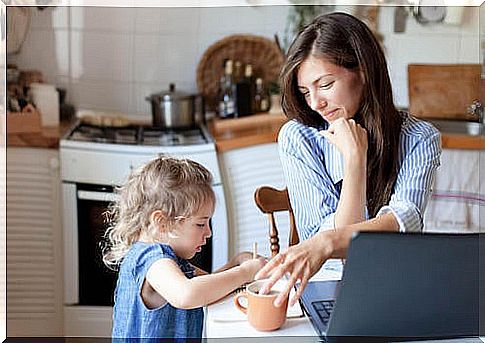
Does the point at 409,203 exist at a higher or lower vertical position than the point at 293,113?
lower

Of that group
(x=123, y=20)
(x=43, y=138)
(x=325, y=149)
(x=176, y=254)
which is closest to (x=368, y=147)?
(x=325, y=149)

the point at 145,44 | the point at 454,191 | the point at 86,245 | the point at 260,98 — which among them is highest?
the point at 145,44

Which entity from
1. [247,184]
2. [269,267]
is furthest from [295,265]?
[247,184]

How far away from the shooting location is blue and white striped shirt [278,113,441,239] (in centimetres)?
104

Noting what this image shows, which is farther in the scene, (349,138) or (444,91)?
(444,91)

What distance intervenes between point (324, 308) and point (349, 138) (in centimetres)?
22

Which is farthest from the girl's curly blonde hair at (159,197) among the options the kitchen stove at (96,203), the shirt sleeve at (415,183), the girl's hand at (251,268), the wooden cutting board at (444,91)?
the wooden cutting board at (444,91)

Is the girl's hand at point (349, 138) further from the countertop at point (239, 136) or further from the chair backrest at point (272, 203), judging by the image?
the countertop at point (239, 136)

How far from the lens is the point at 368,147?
1.05 meters

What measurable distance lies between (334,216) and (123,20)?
105cm

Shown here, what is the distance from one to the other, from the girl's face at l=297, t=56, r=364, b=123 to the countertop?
706 mm

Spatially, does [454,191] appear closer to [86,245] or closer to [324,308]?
[86,245]

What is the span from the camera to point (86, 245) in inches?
68.1

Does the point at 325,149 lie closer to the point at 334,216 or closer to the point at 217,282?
the point at 334,216
